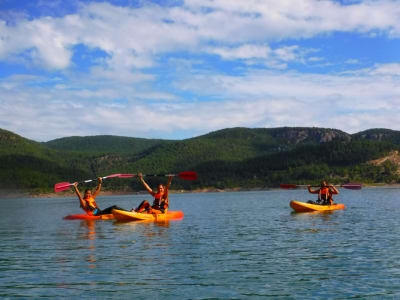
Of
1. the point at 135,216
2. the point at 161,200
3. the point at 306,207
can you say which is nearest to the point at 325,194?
the point at 306,207

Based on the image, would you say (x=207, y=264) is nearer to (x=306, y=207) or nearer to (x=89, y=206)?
(x=89, y=206)

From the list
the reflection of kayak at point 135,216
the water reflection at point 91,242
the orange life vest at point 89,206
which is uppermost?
the orange life vest at point 89,206

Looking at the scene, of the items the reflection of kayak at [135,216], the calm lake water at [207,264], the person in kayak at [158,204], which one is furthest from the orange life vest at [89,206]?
the calm lake water at [207,264]

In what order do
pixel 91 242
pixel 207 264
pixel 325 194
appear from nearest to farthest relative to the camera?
pixel 207 264 → pixel 91 242 → pixel 325 194

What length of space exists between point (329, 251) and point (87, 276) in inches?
382

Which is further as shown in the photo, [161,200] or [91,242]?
[161,200]

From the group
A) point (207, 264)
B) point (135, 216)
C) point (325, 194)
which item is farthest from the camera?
point (325, 194)

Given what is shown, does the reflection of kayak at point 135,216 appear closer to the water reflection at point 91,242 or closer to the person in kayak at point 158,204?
the person in kayak at point 158,204

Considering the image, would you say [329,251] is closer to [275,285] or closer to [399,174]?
[275,285]

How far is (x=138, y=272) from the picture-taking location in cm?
1574

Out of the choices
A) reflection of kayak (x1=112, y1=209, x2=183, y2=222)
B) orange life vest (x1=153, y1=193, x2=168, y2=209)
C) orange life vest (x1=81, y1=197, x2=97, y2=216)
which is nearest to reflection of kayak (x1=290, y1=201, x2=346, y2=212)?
orange life vest (x1=153, y1=193, x2=168, y2=209)

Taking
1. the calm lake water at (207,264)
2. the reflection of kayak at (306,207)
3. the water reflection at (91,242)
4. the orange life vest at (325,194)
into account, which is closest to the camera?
the calm lake water at (207,264)

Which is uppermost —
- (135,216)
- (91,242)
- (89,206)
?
(89,206)

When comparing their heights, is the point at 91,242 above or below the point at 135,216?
below
